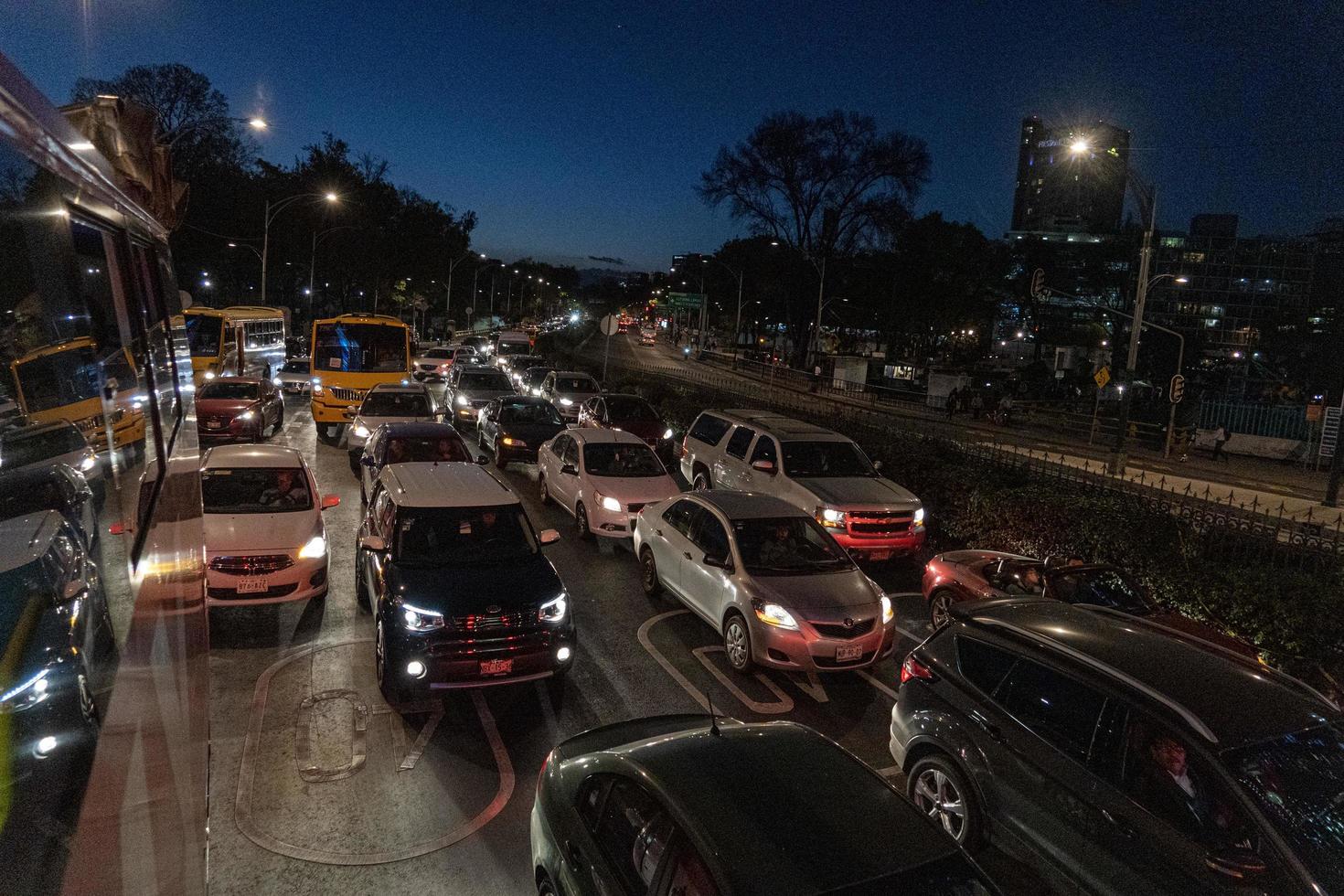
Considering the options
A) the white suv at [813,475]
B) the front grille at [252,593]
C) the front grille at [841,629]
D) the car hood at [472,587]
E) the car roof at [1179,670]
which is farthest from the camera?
the white suv at [813,475]

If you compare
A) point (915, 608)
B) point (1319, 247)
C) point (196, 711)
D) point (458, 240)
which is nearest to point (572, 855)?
point (196, 711)

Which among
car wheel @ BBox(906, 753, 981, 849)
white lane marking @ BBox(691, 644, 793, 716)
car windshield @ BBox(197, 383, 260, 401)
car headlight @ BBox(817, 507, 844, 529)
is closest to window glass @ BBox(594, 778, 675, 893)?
car wheel @ BBox(906, 753, 981, 849)

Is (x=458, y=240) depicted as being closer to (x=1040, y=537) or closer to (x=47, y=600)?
(x=1040, y=537)

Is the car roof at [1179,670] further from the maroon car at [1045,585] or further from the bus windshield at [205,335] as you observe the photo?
the bus windshield at [205,335]

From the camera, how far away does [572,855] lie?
3732mm

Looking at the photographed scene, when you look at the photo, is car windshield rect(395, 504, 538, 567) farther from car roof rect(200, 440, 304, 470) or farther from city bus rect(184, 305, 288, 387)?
city bus rect(184, 305, 288, 387)

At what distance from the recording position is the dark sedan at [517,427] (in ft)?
55.5

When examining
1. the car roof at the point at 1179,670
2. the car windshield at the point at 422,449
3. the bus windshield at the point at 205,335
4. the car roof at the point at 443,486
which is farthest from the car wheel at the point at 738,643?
the bus windshield at the point at 205,335

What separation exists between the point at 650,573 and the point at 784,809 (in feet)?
22.1

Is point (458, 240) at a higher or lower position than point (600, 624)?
higher

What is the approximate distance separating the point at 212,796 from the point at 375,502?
4.10 meters

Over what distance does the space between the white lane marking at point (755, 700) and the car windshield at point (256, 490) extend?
15.3 ft

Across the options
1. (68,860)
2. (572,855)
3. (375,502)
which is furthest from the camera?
(375,502)

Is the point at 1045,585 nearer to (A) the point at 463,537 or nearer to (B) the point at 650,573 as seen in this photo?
(B) the point at 650,573
